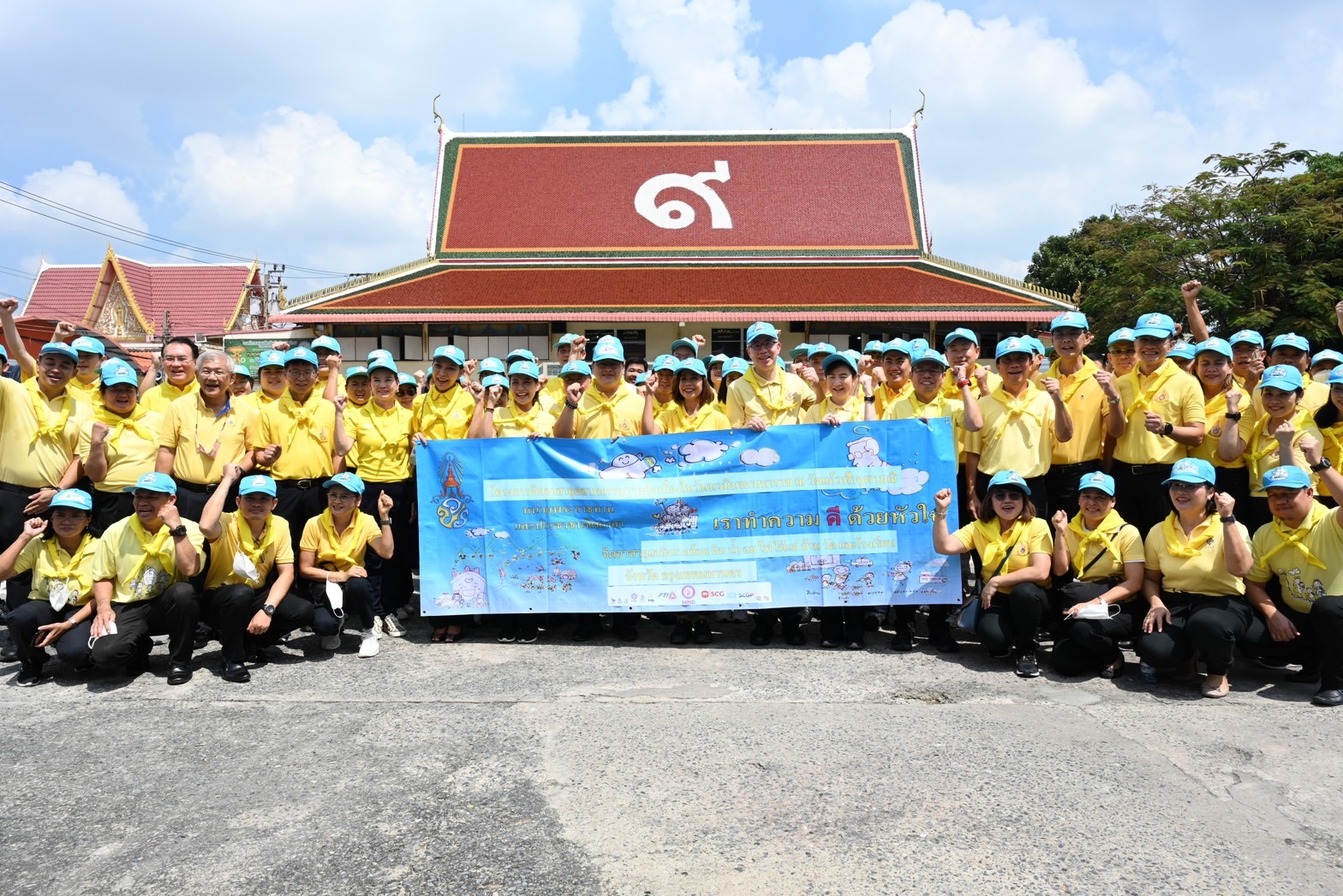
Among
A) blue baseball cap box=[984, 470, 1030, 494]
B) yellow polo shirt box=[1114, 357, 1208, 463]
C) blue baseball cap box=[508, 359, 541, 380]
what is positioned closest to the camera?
blue baseball cap box=[984, 470, 1030, 494]

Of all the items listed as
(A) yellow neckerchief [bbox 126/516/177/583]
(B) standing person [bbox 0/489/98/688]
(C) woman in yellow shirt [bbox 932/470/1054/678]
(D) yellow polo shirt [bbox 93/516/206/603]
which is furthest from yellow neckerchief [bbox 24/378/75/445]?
(C) woman in yellow shirt [bbox 932/470/1054/678]

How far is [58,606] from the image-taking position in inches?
185

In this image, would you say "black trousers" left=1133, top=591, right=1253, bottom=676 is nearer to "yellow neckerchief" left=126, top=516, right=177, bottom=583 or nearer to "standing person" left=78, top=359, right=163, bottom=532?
"yellow neckerchief" left=126, top=516, right=177, bottom=583

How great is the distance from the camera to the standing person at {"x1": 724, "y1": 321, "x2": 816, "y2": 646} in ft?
18.4

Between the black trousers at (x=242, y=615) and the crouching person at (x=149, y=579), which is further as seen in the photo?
the black trousers at (x=242, y=615)

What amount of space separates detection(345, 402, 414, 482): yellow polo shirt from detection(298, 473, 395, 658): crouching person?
0.33m

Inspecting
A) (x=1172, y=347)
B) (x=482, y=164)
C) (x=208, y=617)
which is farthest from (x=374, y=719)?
(x=482, y=164)

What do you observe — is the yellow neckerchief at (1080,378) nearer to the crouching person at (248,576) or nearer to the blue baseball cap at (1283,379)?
the blue baseball cap at (1283,379)

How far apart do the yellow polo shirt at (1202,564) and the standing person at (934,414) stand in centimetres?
123

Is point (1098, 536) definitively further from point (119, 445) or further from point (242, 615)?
point (119, 445)

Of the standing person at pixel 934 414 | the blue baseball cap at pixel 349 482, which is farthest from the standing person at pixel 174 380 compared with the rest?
the standing person at pixel 934 414

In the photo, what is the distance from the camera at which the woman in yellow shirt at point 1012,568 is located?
4.84 m

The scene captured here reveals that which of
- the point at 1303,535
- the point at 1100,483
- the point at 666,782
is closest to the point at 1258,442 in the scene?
the point at 1303,535

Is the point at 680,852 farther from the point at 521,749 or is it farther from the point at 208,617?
the point at 208,617
